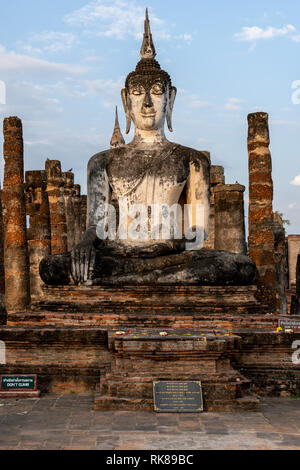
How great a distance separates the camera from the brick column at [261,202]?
14.6 metres

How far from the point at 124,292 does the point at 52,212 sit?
12883 mm

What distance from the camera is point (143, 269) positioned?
8.08 metres

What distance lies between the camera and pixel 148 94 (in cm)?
930

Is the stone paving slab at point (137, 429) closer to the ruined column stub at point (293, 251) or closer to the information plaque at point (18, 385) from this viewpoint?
the information plaque at point (18, 385)

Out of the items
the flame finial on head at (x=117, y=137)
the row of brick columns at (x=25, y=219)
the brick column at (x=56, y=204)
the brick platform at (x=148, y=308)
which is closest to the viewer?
the brick platform at (x=148, y=308)

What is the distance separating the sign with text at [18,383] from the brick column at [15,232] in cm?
990

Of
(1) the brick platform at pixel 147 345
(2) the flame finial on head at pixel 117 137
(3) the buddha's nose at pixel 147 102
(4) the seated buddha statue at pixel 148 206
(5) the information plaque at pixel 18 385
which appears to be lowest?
(5) the information plaque at pixel 18 385

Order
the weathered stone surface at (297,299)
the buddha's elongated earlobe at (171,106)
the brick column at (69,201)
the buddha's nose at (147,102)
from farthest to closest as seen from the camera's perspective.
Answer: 1. the brick column at (69,201)
2. the weathered stone surface at (297,299)
3. the buddha's elongated earlobe at (171,106)
4. the buddha's nose at (147,102)

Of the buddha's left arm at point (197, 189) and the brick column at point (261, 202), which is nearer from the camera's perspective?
the buddha's left arm at point (197, 189)

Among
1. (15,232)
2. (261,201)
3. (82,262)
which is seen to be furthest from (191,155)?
(15,232)

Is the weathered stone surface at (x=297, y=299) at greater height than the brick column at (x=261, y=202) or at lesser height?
lesser

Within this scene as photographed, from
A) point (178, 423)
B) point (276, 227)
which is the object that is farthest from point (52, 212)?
point (178, 423)

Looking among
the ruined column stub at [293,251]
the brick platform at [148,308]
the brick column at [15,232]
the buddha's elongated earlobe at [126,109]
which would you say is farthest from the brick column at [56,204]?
the ruined column stub at [293,251]
